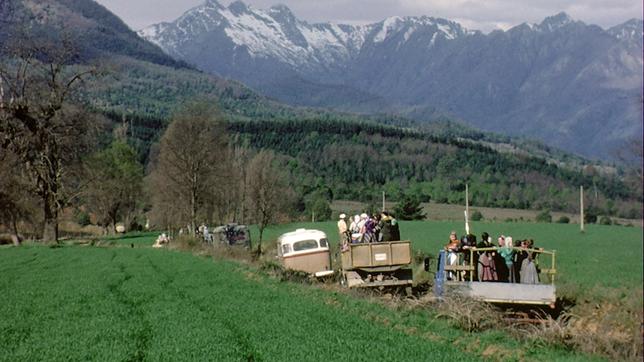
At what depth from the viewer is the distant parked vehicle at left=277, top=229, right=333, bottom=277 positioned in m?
32.4

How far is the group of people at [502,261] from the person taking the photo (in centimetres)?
1992

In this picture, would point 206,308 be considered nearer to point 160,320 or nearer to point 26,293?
point 160,320

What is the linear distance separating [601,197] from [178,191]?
237ft

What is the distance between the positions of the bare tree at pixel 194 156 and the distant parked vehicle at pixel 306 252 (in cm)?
2695

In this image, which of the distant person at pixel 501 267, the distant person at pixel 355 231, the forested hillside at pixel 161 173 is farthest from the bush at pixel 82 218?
the distant person at pixel 501 267

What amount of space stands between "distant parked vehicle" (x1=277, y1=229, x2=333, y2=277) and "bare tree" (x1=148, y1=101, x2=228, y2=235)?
26949 millimetres

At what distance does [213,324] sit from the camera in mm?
16875

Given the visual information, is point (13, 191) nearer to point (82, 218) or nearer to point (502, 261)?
point (82, 218)


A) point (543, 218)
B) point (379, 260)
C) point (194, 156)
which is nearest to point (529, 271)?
point (379, 260)

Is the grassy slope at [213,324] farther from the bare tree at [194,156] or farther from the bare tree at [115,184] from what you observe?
the bare tree at [115,184]

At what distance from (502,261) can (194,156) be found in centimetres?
4302

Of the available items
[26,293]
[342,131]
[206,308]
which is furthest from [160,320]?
[342,131]

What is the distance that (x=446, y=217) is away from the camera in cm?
9875

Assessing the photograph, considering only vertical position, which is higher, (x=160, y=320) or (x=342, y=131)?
(x=342, y=131)
